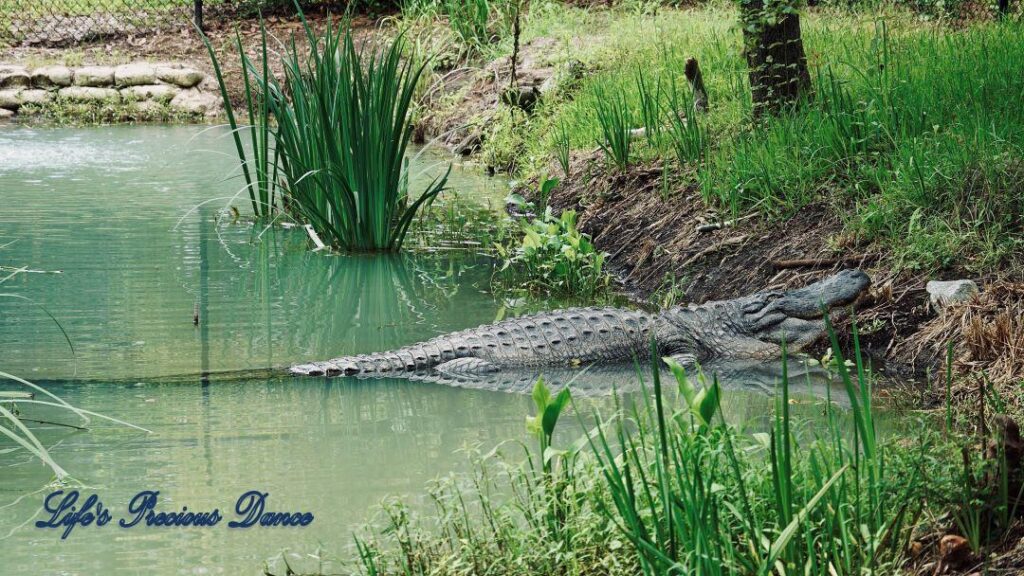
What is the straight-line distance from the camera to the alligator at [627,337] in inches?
198

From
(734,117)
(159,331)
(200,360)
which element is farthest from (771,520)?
(734,117)

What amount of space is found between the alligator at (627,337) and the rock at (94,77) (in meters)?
10.6

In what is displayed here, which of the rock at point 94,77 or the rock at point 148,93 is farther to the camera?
the rock at point 94,77

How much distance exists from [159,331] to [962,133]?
4.32 m

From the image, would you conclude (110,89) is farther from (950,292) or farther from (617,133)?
(950,292)

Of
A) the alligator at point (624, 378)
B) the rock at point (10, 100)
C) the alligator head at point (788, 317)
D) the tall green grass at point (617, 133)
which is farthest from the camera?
the rock at point (10, 100)

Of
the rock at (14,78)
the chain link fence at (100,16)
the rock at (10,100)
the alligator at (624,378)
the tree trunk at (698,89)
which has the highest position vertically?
the chain link fence at (100,16)

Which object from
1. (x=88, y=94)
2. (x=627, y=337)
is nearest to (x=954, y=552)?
(x=627, y=337)

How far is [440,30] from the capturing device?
46.1 ft

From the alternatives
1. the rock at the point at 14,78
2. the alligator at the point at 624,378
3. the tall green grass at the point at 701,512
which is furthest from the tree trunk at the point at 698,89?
the rock at the point at 14,78

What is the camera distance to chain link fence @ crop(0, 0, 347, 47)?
52.6 feet

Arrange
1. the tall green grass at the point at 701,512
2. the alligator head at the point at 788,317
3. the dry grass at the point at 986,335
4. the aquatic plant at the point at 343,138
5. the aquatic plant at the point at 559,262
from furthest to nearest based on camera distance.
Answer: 1. the aquatic plant at the point at 343,138
2. the aquatic plant at the point at 559,262
3. the alligator head at the point at 788,317
4. the dry grass at the point at 986,335
5. the tall green grass at the point at 701,512

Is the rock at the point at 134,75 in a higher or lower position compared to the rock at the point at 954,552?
higher

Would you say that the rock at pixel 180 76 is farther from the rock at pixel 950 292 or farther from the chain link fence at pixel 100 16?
the rock at pixel 950 292
